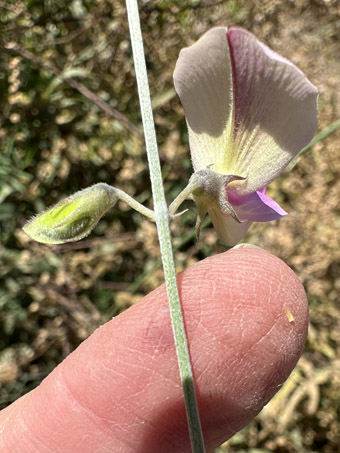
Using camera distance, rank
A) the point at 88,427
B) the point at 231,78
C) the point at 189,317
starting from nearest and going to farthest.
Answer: the point at 231,78
the point at 189,317
the point at 88,427

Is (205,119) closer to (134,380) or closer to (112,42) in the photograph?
(134,380)

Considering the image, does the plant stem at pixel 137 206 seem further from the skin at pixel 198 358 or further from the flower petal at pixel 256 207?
the skin at pixel 198 358

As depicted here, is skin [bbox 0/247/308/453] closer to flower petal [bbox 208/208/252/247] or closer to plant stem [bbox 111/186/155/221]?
flower petal [bbox 208/208/252/247]

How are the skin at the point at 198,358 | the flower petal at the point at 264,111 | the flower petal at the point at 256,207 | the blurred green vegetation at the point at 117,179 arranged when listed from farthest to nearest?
the blurred green vegetation at the point at 117,179 < the skin at the point at 198,358 < the flower petal at the point at 256,207 < the flower petal at the point at 264,111

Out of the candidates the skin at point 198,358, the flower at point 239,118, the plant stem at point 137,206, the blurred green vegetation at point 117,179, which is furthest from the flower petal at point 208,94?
the blurred green vegetation at point 117,179

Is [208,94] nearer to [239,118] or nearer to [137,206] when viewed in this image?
[239,118]

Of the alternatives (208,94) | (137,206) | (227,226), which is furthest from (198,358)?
(208,94)

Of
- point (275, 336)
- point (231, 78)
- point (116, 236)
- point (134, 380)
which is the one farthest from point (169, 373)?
point (116, 236)
